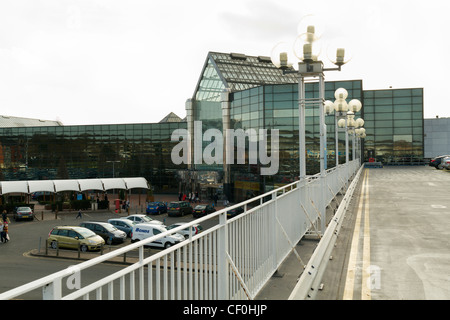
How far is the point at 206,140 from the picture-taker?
57625mm

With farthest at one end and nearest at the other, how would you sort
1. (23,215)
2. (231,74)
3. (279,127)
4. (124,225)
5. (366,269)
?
(231,74), (279,127), (23,215), (124,225), (366,269)

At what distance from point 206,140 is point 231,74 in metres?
10.5

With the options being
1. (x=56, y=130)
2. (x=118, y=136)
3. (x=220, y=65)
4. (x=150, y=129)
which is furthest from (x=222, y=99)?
(x=56, y=130)

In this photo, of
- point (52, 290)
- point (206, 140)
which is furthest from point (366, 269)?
point (206, 140)

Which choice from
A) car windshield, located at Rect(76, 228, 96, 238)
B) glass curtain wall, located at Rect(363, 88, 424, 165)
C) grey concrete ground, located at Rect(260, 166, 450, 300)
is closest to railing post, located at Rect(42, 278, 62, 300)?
grey concrete ground, located at Rect(260, 166, 450, 300)

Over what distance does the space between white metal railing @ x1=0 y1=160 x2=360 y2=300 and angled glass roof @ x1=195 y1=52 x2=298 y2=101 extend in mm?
46515

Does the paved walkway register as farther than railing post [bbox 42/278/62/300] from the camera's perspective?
Yes

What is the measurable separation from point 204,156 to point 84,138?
86.3 ft

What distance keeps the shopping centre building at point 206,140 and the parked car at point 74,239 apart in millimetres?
26311

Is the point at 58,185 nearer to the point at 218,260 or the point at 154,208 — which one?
the point at 154,208

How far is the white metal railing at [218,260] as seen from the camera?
8.40ft

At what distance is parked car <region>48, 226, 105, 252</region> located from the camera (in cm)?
2366

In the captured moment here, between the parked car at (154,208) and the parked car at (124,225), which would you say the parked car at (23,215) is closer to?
the parked car at (154,208)

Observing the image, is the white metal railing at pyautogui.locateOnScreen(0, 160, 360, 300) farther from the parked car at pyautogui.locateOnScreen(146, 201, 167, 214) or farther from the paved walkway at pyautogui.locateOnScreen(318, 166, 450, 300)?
the parked car at pyautogui.locateOnScreen(146, 201, 167, 214)
